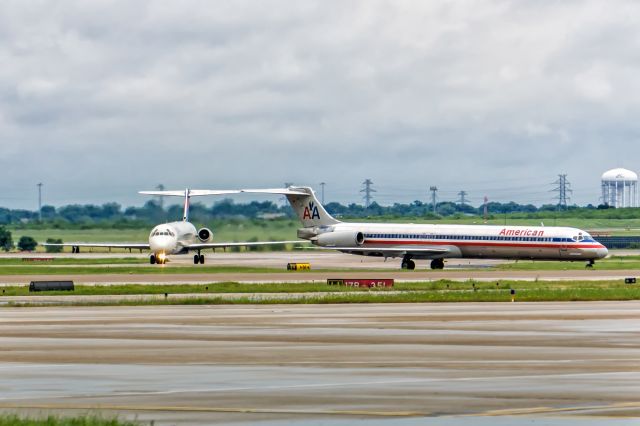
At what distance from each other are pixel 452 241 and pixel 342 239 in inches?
373

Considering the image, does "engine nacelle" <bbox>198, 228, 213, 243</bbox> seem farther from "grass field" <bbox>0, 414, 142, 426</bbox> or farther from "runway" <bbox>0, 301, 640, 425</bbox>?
"grass field" <bbox>0, 414, 142, 426</bbox>

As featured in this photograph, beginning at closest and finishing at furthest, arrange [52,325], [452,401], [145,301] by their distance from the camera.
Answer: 1. [452,401]
2. [52,325]
3. [145,301]

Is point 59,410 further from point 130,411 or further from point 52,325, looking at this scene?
point 52,325

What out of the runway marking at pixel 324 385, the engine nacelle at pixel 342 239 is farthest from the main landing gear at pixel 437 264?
the runway marking at pixel 324 385

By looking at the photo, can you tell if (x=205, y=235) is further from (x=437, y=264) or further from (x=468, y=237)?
(x=468, y=237)

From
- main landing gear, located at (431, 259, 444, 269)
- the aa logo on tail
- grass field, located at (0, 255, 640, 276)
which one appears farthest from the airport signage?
the aa logo on tail

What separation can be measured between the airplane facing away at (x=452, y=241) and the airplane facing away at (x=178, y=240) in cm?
516

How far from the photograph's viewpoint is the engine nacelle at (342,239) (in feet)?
A: 329

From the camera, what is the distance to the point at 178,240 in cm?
9906

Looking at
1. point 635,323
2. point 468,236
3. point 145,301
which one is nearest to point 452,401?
point 635,323

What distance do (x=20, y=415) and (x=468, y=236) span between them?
7762 centimetres

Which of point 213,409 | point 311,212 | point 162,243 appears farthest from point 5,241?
point 213,409

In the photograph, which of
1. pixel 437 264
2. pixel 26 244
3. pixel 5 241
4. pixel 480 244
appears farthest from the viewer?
pixel 5 241

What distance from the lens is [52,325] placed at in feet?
131
